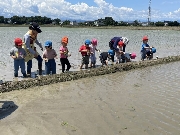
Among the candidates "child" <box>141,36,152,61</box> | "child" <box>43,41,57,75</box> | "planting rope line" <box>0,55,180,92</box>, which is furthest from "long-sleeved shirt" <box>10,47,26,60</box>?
"child" <box>141,36,152,61</box>

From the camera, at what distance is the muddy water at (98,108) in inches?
166

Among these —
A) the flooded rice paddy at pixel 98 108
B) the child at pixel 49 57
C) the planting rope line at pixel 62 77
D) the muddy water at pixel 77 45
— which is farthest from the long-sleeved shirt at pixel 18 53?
the flooded rice paddy at pixel 98 108

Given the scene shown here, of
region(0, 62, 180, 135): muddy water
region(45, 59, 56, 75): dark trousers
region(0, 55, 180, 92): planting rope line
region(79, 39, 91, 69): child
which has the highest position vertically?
region(79, 39, 91, 69): child

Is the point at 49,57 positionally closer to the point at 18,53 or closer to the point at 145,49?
the point at 18,53

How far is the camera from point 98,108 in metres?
5.14

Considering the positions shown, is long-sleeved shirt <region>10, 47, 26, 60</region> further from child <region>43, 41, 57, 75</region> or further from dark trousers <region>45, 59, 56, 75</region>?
dark trousers <region>45, 59, 56, 75</region>

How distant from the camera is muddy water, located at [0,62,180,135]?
13.9ft

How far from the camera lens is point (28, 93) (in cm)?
623

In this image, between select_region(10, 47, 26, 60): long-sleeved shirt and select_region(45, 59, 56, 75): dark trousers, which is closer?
select_region(10, 47, 26, 60): long-sleeved shirt

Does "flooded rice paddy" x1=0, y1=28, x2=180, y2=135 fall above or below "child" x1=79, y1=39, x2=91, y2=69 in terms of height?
below

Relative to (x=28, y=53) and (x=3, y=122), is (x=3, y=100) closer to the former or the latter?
(x=3, y=122)

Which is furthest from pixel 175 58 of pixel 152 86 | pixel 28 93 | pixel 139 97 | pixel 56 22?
pixel 56 22

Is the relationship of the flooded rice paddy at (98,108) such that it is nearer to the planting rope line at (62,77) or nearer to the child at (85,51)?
the planting rope line at (62,77)

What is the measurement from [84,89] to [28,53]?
2.48m
